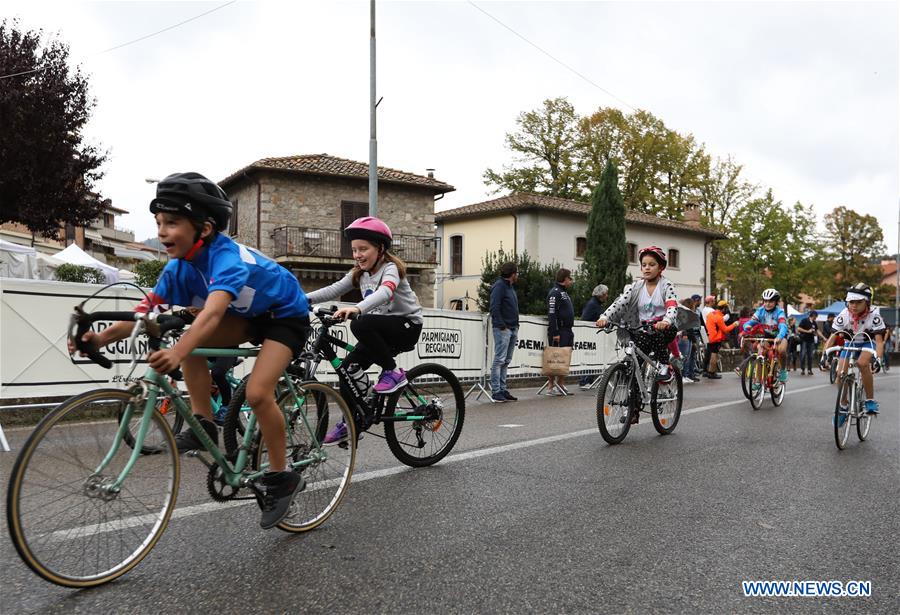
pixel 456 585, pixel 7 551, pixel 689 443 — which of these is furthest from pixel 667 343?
pixel 7 551

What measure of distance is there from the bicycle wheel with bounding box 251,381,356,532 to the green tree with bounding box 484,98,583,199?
45.3 meters

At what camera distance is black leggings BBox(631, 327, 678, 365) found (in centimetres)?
715

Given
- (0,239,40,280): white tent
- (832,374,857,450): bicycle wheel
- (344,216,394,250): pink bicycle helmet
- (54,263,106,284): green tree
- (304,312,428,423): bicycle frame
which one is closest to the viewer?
(304,312,428,423): bicycle frame

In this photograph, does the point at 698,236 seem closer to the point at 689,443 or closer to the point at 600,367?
the point at 600,367

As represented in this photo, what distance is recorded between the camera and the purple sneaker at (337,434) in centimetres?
402

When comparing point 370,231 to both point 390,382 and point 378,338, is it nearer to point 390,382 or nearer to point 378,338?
point 378,338

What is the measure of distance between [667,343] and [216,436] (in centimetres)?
504

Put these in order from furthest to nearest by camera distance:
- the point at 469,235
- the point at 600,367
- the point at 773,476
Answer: the point at 469,235 < the point at 600,367 < the point at 773,476

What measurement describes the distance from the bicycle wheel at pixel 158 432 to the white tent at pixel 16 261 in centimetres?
1634

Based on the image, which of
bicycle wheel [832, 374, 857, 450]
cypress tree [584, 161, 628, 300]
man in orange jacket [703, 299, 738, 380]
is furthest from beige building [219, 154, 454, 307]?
bicycle wheel [832, 374, 857, 450]

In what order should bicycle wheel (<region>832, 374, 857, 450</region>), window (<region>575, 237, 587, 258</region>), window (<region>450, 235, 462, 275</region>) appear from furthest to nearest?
window (<region>450, 235, 462, 275</region>), window (<region>575, 237, 587, 258</region>), bicycle wheel (<region>832, 374, 857, 450</region>)

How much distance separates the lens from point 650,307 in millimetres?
7156

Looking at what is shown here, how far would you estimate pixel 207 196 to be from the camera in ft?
10.3

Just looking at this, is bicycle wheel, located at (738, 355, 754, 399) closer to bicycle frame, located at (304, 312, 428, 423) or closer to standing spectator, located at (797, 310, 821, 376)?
bicycle frame, located at (304, 312, 428, 423)
